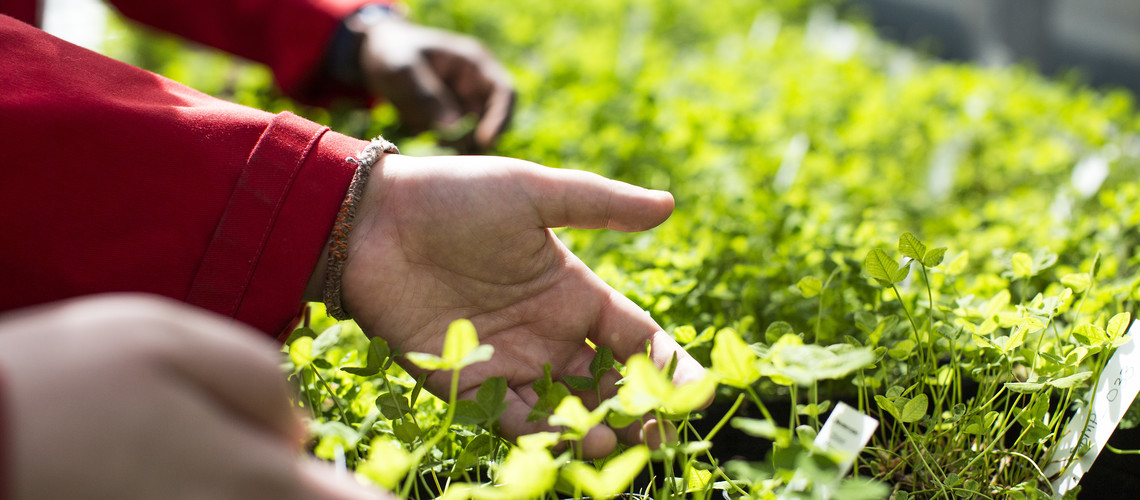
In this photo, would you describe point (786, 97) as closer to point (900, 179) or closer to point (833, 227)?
point (900, 179)

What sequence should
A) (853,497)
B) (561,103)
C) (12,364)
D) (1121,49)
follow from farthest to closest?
(1121,49) → (561,103) → (853,497) → (12,364)

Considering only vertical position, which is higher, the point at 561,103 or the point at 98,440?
the point at 98,440

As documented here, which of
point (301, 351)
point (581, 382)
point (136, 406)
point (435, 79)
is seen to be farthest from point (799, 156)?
point (136, 406)

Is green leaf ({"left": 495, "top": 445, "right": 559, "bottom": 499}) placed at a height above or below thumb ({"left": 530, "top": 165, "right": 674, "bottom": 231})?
below

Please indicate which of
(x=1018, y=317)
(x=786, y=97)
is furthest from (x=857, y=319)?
(x=786, y=97)

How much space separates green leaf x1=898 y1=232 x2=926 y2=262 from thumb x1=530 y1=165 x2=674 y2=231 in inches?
11.7

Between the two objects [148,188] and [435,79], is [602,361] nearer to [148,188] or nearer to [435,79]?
[148,188]

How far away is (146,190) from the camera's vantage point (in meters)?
0.93

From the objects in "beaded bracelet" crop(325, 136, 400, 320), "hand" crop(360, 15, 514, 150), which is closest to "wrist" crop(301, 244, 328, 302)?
"beaded bracelet" crop(325, 136, 400, 320)

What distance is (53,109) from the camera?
0.90 meters

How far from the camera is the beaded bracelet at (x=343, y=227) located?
3.33 ft

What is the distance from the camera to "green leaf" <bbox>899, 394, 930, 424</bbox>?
84 centimetres

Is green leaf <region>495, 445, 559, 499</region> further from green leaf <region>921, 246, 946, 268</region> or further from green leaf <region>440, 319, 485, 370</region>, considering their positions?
green leaf <region>921, 246, 946, 268</region>

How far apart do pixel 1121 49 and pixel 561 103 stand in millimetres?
2766
